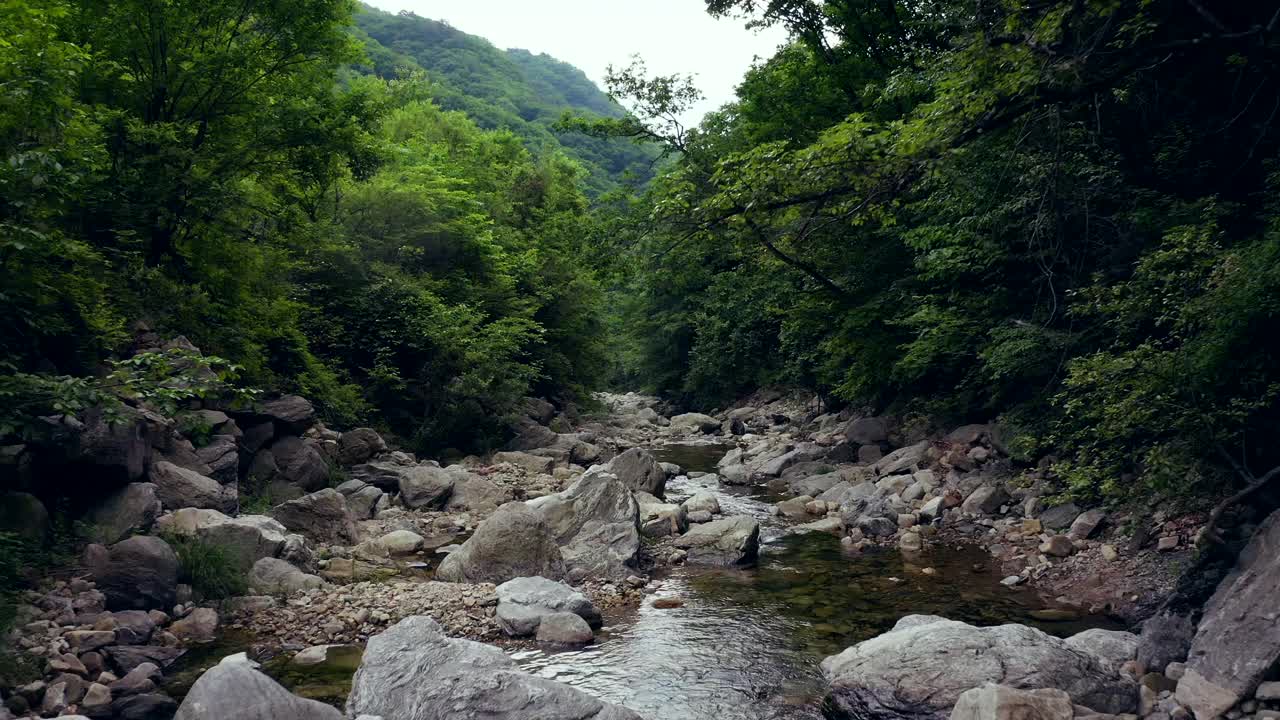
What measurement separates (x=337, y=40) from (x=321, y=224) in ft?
17.7

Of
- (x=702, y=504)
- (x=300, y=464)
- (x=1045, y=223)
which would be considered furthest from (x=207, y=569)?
(x=1045, y=223)

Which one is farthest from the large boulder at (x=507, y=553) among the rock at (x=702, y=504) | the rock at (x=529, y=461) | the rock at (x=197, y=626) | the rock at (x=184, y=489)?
the rock at (x=529, y=461)

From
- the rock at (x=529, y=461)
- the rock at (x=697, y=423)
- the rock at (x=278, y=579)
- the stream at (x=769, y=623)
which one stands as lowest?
the rock at (x=697, y=423)

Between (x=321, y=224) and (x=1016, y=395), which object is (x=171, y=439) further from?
(x=1016, y=395)

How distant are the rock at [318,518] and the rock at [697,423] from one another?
20.4m

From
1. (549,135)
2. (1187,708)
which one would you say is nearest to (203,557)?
(1187,708)

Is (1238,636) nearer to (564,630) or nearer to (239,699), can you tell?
(564,630)

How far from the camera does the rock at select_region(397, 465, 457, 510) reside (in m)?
15.0

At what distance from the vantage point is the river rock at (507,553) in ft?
33.9

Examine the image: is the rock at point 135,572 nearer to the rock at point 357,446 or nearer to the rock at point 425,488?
the rock at point 425,488

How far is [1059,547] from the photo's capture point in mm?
10016

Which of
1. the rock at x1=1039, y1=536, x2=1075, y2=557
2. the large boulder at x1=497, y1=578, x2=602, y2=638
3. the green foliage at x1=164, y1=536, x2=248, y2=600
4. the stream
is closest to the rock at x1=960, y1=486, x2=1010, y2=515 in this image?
the stream

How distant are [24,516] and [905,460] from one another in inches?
573

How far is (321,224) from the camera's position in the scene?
19.9m
